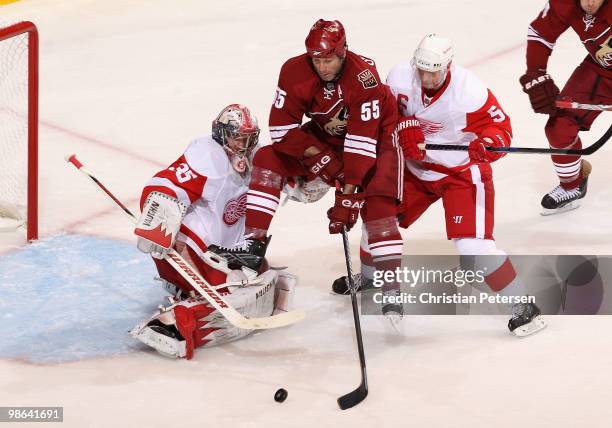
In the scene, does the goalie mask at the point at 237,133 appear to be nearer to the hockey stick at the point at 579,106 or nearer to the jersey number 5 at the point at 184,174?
the jersey number 5 at the point at 184,174

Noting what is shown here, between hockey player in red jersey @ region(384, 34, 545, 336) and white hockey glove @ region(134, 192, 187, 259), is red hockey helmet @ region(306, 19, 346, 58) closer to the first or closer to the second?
hockey player in red jersey @ region(384, 34, 545, 336)

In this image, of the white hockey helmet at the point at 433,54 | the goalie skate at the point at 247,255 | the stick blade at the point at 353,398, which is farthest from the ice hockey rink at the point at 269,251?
the white hockey helmet at the point at 433,54

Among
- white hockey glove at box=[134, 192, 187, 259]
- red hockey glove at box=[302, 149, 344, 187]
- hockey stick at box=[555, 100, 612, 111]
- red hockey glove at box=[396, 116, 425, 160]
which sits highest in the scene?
hockey stick at box=[555, 100, 612, 111]

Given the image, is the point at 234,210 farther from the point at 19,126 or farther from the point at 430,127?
the point at 19,126

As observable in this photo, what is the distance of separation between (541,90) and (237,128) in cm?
137

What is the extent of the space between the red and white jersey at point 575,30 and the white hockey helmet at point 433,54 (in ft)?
3.01

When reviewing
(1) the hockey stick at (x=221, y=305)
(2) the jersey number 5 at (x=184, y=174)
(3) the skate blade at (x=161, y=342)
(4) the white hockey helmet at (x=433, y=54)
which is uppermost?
(4) the white hockey helmet at (x=433, y=54)

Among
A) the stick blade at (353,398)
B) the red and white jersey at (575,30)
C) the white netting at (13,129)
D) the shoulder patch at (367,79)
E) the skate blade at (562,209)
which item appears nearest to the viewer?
the stick blade at (353,398)

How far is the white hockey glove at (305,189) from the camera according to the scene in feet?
13.5

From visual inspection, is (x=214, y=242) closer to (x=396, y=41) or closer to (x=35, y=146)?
(x=35, y=146)

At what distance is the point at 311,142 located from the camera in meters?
3.95

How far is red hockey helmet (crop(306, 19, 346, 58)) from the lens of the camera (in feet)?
12.3

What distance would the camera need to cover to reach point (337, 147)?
161 inches

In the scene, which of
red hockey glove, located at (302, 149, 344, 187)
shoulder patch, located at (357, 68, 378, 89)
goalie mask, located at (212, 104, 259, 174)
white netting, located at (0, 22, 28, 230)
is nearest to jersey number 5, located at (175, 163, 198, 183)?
goalie mask, located at (212, 104, 259, 174)
